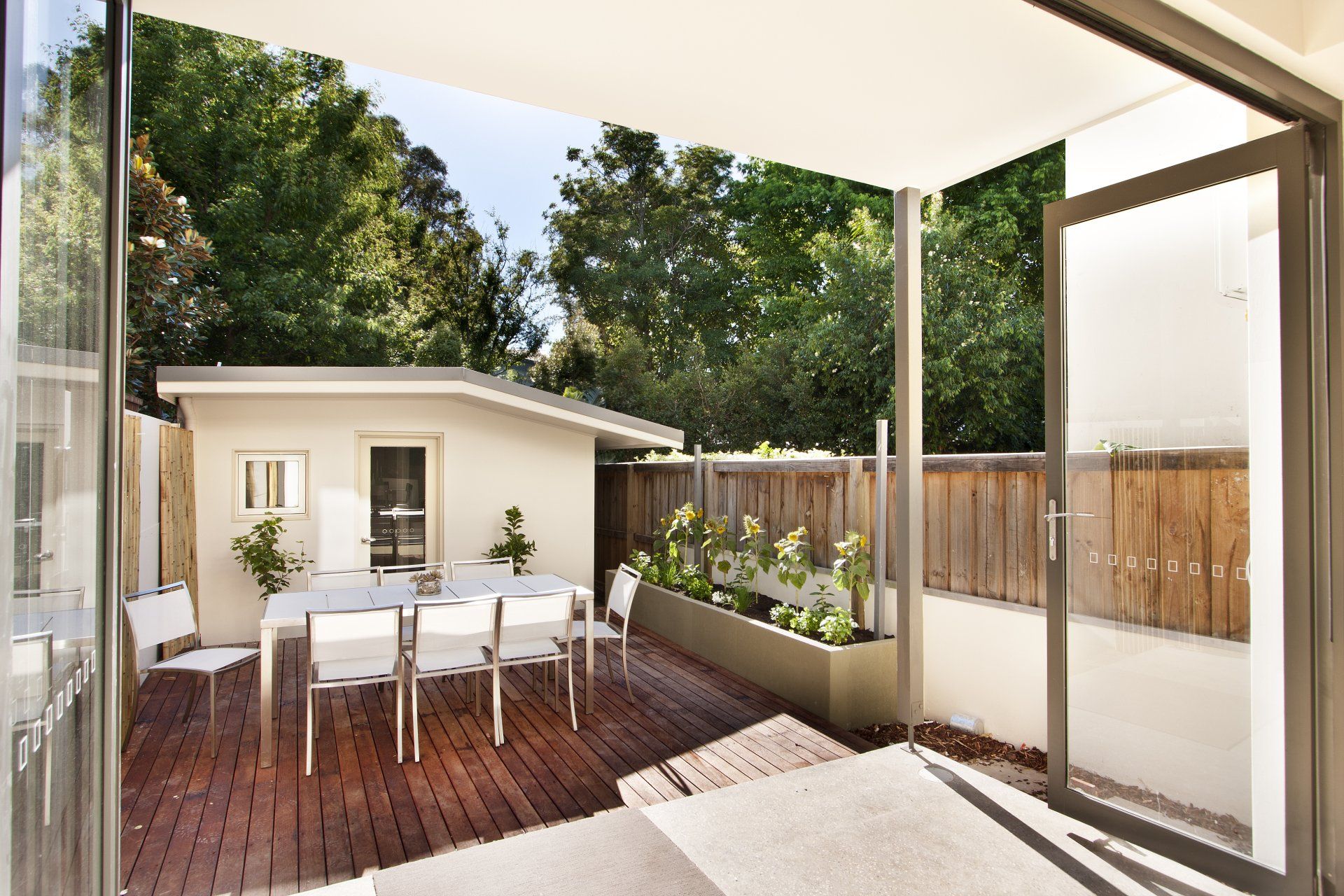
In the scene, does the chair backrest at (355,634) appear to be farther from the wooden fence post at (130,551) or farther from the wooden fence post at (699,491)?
the wooden fence post at (699,491)

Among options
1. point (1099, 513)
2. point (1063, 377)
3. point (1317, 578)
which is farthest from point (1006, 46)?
point (1317, 578)

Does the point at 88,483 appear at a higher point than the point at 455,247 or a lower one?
lower

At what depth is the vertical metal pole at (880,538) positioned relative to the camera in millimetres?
4617

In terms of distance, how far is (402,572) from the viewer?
17.6 feet

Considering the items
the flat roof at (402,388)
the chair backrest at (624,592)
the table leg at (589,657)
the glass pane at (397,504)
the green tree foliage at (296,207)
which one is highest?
the green tree foliage at (296,207)

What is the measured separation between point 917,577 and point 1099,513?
3.67 feet

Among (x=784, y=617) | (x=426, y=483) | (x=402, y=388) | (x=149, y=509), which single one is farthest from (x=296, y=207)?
(x=784, y=617)

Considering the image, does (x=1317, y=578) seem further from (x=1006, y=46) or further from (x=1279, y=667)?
(x=1006, y=46)

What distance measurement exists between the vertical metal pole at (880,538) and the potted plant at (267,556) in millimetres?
4819

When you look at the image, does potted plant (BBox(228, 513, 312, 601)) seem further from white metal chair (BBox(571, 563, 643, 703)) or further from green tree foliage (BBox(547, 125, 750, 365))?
green tree foliage (BBox(547, 125, 750, 365))

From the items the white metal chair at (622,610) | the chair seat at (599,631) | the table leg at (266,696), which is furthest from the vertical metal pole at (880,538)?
the table leg at (266,696)

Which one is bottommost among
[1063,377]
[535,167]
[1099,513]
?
[1099,513]

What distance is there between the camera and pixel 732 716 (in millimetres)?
4293

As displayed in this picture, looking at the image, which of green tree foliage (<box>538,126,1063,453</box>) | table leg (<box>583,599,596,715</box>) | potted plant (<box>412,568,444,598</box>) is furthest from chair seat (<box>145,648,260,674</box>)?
green tree foliage (<box>538,126,1063,453</box>)
